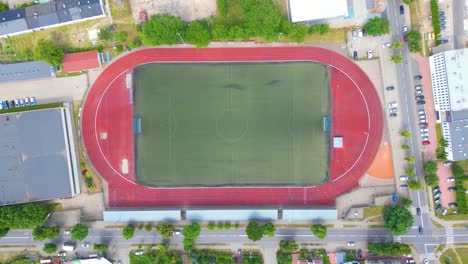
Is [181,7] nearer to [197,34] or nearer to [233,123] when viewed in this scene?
[197,34]

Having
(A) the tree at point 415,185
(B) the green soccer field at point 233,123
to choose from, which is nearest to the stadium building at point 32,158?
(B) the green soccer field at point 233,123

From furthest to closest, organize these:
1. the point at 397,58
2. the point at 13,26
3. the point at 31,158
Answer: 1. the point at 13,26
2. the point at 31,158
3. the point at 397,58

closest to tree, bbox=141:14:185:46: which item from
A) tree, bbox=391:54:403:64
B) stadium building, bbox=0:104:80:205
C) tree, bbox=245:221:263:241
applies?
stadium building, bbox=0:104:80:205

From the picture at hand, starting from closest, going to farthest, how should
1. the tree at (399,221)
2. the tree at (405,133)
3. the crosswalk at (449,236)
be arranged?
1. the tree at (399,221)
2. the tree at (405,133)
3. the crosswalk at (449,236)

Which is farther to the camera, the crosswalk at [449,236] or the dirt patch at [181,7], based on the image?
the dirt patch at [181,7]

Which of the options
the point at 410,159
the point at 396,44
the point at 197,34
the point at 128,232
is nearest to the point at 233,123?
the point at 197,34

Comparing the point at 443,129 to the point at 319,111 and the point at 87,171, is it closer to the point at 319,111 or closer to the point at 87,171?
the point at 319,111

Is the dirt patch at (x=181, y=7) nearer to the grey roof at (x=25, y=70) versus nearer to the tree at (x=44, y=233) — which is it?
the grey roof at (x=25, y=70)
